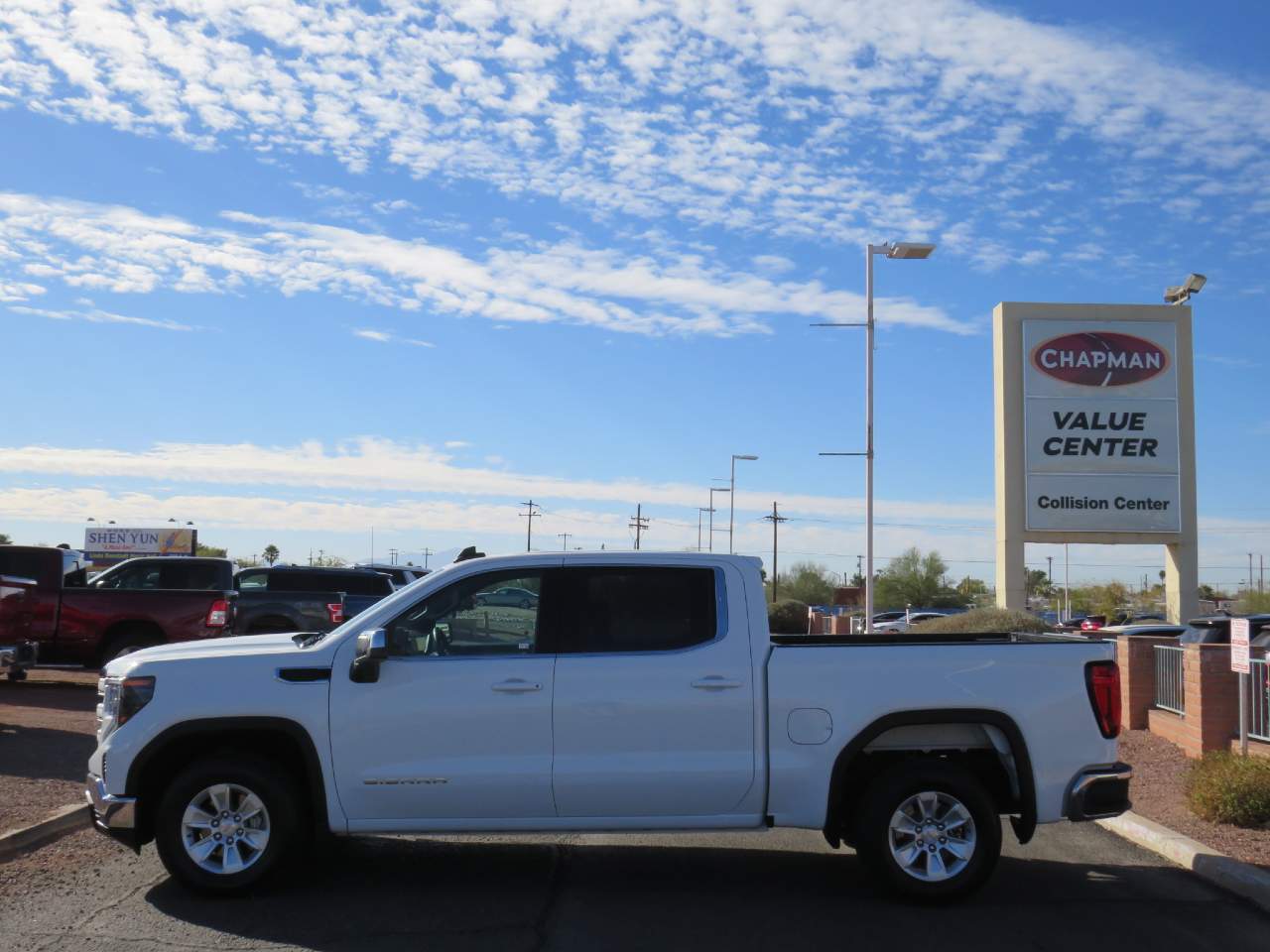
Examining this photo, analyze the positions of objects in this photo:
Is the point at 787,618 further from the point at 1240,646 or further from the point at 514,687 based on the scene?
the point at 514,687

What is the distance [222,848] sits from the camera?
7566 millimetres

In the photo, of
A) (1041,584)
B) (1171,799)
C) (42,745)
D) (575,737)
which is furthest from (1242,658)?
(1041,584)

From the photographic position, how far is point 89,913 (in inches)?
285

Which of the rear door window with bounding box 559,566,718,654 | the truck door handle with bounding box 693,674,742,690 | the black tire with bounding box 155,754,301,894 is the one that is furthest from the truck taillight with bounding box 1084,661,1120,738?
the black tire with bounding box 155,754,301,894

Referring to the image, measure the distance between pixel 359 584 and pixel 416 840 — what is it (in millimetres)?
12967

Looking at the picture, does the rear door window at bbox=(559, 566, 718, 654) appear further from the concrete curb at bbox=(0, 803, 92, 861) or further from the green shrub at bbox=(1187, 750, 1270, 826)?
the green shrub at bbox=(1187, 750, 1270, 826)

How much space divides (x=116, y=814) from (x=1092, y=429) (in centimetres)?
2985

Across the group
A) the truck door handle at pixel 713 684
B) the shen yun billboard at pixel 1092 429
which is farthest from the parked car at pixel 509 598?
the shen yun billboard at pixel 1092 429

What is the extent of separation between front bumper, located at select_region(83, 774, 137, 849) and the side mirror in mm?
1473

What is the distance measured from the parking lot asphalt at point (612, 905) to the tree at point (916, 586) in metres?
67.7

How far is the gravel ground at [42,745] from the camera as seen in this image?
32.9ft

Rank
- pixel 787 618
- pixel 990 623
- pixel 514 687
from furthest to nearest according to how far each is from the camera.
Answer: pixel 787 618 → pixel 990 623 → pixel 514 687

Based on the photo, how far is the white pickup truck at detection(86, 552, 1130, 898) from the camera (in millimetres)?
7492

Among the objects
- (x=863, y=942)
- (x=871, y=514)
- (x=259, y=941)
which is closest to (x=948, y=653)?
(x=863, y=942)
